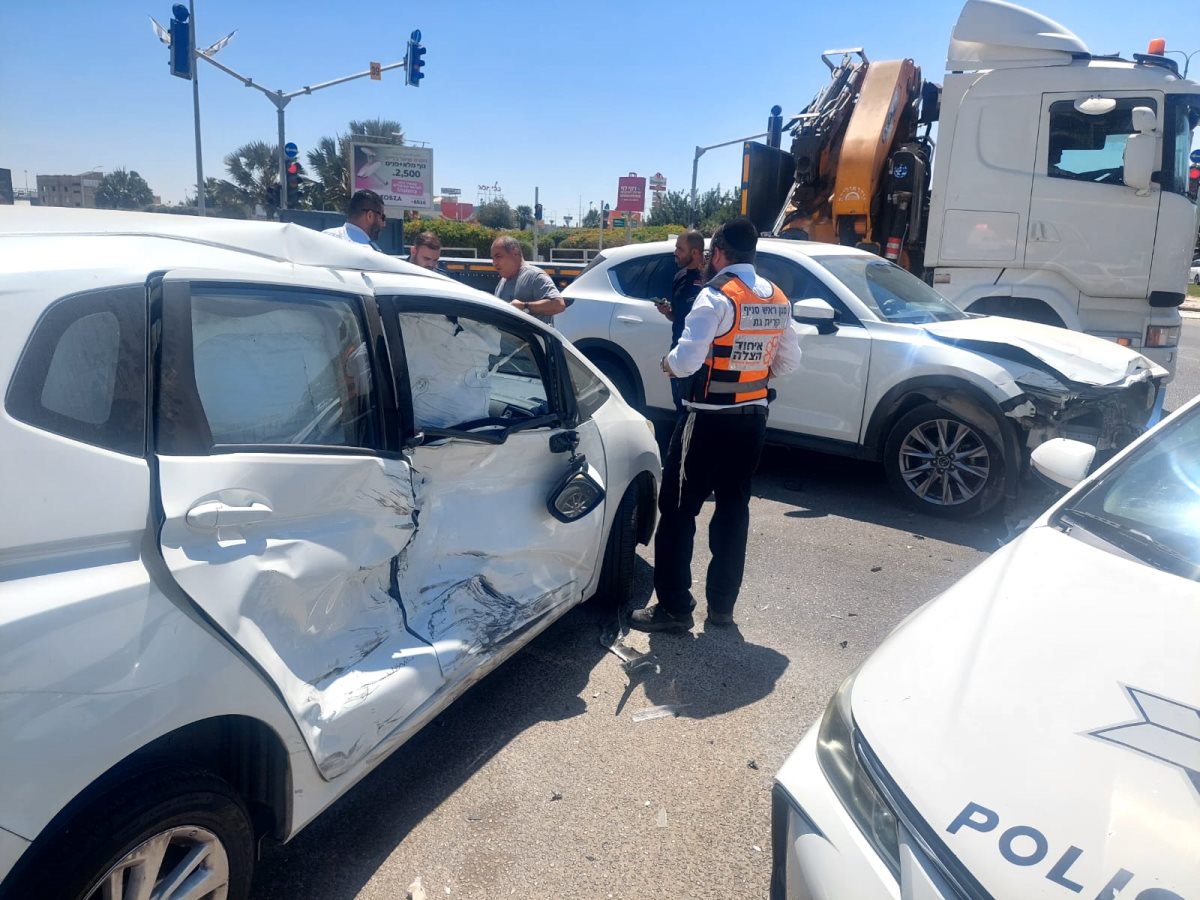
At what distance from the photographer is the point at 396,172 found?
3503 cm

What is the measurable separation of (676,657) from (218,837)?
2.27 metres

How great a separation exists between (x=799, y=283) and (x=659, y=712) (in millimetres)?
3944

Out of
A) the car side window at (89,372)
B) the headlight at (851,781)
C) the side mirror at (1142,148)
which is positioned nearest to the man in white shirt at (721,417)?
the headlight at (851,781)

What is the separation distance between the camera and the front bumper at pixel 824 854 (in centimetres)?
156

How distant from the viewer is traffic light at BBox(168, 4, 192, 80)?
1639 cm

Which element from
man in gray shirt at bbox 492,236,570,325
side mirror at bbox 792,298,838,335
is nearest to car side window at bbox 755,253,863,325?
side mirror at bbox 792,298,838,335

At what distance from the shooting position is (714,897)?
2.51 metres

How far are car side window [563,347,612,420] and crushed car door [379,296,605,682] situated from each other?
91mm

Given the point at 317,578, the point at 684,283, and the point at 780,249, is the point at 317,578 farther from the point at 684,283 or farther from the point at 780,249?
the point at 780,249

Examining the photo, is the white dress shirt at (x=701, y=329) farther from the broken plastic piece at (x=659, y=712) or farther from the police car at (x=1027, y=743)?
the police car at (x=1027, y=743)

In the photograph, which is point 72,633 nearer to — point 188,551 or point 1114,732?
point 188,551

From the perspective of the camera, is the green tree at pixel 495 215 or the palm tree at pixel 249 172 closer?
the palm tree at pixel 249 172

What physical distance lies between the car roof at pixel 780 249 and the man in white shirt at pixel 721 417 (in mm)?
2649

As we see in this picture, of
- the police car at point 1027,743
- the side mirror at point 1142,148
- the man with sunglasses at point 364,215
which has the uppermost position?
the side mirror at point 1142,148
